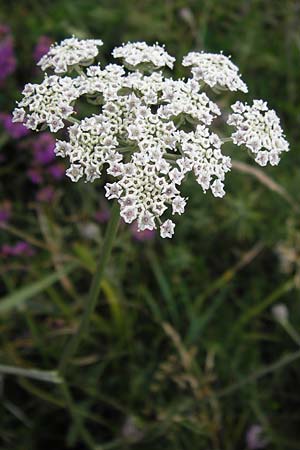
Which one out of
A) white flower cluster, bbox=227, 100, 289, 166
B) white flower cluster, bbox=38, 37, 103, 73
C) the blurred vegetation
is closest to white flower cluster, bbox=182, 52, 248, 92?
white flower cluster, bbox=227, 100, 289, 166

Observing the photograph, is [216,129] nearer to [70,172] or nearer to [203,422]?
[203,422]

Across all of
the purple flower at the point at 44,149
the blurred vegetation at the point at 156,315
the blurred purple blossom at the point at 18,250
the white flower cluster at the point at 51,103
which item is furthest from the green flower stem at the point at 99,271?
the purple flower at the point at 44,149

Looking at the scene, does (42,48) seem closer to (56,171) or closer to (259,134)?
(56,171)

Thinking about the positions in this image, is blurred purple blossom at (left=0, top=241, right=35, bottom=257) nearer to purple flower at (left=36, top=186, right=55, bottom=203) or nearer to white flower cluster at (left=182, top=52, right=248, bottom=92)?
purple flower at (left=36, top=186, right=55, bottom=203)

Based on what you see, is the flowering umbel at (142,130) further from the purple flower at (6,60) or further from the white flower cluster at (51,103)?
the purple flower at (6,60)

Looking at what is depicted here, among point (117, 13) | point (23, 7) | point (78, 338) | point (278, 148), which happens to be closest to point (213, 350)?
point (78, 338)

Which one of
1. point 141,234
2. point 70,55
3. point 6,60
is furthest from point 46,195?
point 70,55
